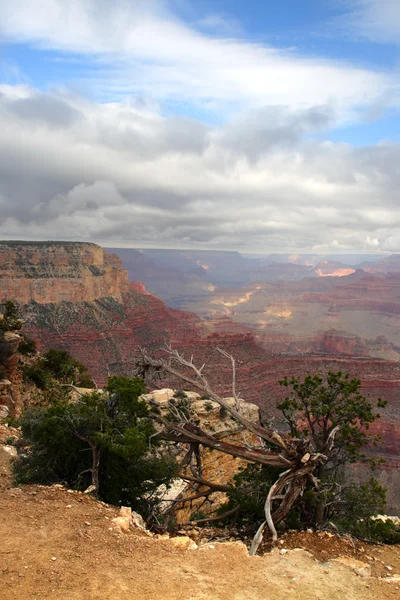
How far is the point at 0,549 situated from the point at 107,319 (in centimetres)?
7499

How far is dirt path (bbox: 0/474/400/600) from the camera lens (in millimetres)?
5184

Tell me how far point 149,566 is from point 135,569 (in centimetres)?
23

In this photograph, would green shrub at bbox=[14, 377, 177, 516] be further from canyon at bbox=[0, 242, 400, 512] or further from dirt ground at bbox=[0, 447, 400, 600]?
canyon at bbox=[0, 242, 400, 512]

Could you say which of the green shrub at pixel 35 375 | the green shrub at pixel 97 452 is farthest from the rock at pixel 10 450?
the green shrub at pixel 35 375

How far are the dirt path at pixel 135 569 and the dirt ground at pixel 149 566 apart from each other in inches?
0.5

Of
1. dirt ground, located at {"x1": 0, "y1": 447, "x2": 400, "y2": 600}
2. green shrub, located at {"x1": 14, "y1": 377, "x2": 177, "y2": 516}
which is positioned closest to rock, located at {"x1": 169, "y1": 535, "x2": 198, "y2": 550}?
dirt ground, located at {"x1": 0, "y1": 447, "x2": 400, "y2": 600}

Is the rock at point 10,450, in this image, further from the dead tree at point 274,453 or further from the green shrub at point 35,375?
the green shrub at point 35,375

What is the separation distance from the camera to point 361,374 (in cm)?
6288

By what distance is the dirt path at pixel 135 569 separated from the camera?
17.0 feet

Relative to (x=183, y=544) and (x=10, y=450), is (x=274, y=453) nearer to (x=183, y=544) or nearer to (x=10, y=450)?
(x=183, y=544)

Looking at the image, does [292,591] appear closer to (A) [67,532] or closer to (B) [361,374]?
(A) [67,532]

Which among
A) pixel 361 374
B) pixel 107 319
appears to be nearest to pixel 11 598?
pixel 361 374

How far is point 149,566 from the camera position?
5.85 meters

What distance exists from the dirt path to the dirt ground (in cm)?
1
